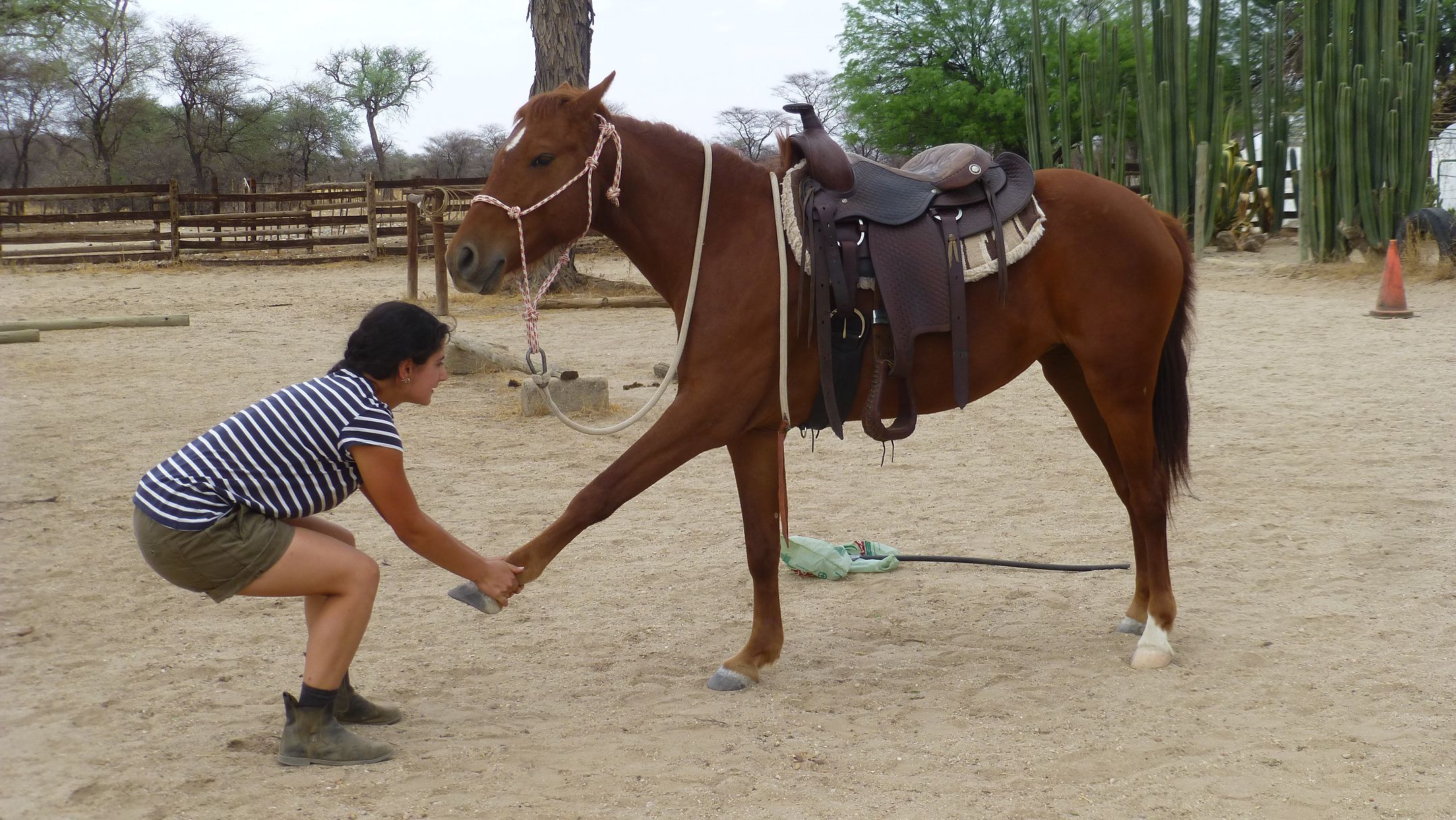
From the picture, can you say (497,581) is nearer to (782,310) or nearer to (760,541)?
(760,541)

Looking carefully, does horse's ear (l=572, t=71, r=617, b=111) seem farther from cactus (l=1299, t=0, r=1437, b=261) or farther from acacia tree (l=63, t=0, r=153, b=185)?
acacia tree (l=63, t=0, r=153, b=185)

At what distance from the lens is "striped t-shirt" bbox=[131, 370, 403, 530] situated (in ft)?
9.20

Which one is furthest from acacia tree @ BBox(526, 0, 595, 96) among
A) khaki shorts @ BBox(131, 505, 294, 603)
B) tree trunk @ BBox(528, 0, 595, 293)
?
khaki shorts @ BBox(131, 505, 294, 603)

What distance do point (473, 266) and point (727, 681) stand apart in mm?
1477

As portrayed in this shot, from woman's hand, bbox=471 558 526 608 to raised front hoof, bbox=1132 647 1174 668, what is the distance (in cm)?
200

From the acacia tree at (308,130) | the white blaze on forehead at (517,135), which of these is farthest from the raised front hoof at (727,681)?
the acacia tree at (308,130)

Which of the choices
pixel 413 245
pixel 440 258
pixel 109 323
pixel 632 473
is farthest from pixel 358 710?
pixel 413 245

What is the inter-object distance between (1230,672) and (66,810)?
3.25 meters

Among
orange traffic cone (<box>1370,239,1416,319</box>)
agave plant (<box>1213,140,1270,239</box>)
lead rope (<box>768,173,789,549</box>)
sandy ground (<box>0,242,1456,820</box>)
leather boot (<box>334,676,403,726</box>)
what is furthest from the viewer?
agave plant (<box>1213,140,1270,239</box>)

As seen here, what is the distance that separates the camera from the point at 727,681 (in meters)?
3.52

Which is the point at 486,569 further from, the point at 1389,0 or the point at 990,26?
the point at 990,26

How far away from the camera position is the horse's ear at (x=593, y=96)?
3314mm

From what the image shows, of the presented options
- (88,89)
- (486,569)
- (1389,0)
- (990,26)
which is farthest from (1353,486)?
(88,89)

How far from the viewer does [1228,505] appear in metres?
5.48
